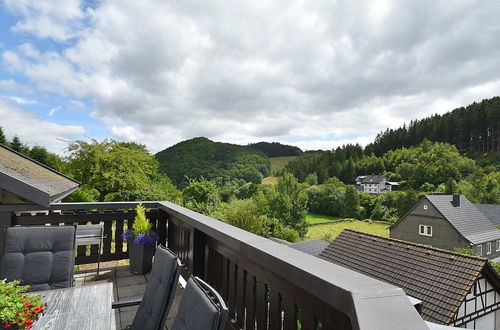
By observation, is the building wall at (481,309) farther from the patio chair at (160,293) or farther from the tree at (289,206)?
the tree at (289,206)

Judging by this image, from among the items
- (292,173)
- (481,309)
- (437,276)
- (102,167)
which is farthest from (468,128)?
(102,167)

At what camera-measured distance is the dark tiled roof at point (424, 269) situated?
8805mm

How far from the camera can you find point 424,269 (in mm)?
9992

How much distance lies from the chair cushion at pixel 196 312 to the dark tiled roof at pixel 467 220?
30613 mm

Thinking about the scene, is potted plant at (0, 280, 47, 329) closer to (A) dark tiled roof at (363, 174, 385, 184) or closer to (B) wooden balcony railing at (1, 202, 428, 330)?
(B) wooden balcony railing at (1, 202, 428, 330)

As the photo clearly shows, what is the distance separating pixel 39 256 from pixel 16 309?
1443 millimetres

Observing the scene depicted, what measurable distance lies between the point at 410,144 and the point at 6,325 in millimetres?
84671

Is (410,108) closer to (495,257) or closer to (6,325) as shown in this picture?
(495,257)

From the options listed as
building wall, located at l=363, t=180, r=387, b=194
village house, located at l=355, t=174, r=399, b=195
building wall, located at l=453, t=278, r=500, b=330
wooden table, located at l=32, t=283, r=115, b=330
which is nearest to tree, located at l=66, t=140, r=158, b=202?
wooden table, located at l=32, t=283, r=115, b=330

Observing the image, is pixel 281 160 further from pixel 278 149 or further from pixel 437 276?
pixel 437 276

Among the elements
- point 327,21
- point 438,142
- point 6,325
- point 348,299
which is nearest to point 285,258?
point 348,299

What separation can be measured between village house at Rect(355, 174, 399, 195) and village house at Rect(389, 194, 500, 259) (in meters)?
35.0

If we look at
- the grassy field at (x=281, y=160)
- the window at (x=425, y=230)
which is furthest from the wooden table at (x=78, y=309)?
the grassy field at (x=281, y=160)

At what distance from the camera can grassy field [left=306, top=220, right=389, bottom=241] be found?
3775 centimetres
